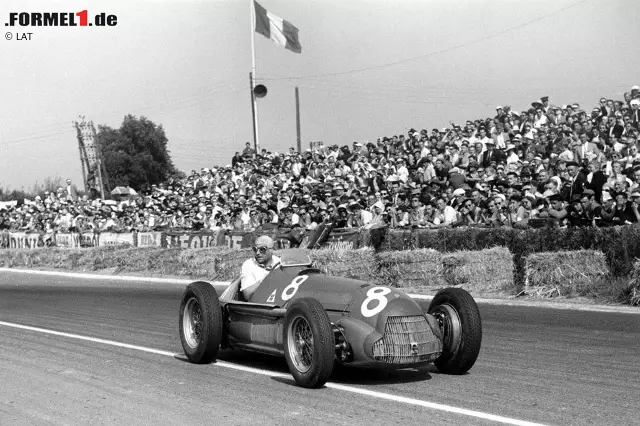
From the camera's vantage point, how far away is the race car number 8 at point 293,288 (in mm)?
8161

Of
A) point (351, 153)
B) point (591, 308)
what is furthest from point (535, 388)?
point (351, 153)

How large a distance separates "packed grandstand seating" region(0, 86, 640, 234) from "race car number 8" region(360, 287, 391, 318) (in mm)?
8743

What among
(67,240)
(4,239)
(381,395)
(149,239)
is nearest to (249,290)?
(381,395)

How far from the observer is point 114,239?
2945cm

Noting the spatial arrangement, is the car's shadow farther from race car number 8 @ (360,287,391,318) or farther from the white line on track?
race car number 8 @ (360,287,391,318)

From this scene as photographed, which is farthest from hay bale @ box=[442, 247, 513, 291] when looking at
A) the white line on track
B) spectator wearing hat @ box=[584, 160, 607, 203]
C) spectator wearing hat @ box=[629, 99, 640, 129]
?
the white line on track

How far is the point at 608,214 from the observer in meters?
15.2

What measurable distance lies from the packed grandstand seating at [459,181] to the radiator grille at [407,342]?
8.74 m

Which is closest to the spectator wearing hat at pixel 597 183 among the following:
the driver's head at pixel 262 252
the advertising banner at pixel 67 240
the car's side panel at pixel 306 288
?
the driver's head at pixel 262 252

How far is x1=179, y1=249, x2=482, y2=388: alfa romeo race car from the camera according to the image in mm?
7102

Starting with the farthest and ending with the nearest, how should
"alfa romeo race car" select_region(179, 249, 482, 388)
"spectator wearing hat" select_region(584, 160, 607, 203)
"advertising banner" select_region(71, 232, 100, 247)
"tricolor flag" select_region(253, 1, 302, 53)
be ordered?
"tricolor flag" select_region(253, 1, 302, 53)
"advertising banner" select_region(71, 232, 100, 247)
"spectator wearing hat" select_region(584, 160, 607, 203)
"alfa romeo race car" select_region(179, 249, 482, 388)

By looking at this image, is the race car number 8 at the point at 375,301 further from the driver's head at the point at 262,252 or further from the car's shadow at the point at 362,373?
the driver's head at the point at 262,252

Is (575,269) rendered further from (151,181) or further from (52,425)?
(151,181)

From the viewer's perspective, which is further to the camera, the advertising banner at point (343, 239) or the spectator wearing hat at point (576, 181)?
the advertising banner at point (343, 239)
